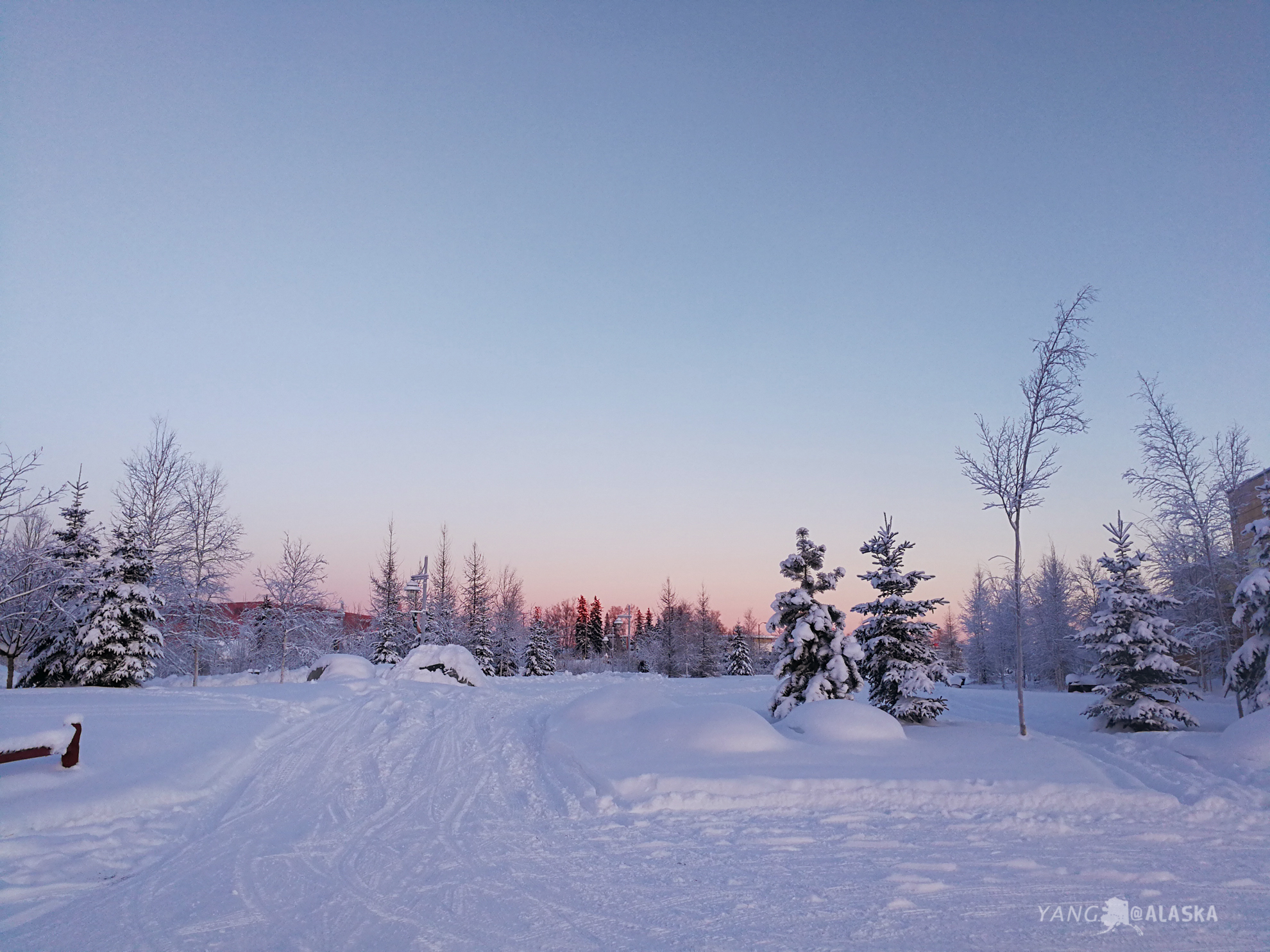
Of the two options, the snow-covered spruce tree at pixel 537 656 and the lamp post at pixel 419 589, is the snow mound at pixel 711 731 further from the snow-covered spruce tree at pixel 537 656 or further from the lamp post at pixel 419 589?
the snow-covered spruce tree at pixel 537 656

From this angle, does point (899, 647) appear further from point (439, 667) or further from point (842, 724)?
point (439, 667)

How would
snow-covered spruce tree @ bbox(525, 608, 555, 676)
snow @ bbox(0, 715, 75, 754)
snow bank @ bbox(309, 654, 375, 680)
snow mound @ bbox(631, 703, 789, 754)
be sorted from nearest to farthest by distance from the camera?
snow @ bbox(0, 715, 75, 754) → snow mound @ bbox(631, 703, 789, 754) → snow bank @ bbox(309, 654, 375, 680) → snow-covered spruce tree @ bbox(525, 608, 555, 676)

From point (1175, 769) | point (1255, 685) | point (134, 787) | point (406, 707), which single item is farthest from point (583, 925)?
point (1255, 685)

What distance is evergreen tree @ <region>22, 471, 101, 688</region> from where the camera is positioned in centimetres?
1977

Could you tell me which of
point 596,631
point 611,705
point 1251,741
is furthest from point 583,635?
point 1251,741

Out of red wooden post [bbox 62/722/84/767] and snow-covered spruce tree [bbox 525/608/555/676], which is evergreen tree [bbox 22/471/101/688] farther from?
snow-covered spruce tree [bbox 525/608/555/676]

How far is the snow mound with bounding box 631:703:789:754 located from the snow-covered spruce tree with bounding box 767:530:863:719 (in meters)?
3.91

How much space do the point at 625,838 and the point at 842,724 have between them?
5.88 metres

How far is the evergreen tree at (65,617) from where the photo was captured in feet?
64.8

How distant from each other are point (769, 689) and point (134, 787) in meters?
23.6

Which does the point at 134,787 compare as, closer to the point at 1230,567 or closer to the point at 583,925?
the point at 583,925

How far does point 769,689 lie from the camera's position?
2783 cm

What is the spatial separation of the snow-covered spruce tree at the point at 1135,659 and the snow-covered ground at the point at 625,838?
1889 mm

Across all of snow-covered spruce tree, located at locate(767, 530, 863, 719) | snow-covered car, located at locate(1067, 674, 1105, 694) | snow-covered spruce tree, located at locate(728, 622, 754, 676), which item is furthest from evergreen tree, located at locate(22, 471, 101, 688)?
snow-covered car, located at locate(1067, 674, 1105, 694)
